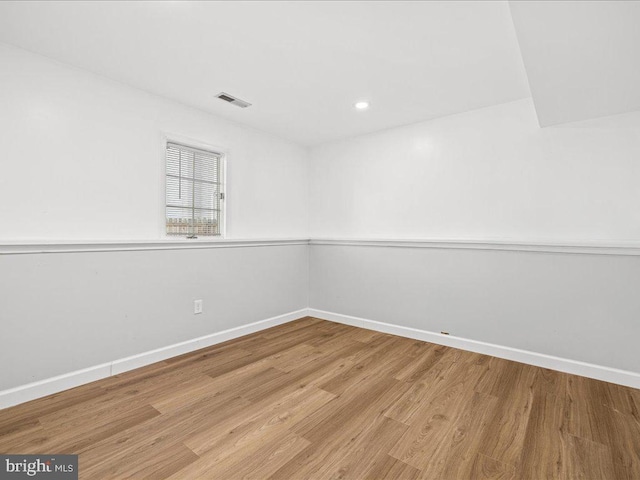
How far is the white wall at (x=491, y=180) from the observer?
90.3 inches

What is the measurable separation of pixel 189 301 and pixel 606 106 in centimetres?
357

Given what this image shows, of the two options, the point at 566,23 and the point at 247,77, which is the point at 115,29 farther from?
the point at 566,23

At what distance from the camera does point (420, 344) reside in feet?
9.80

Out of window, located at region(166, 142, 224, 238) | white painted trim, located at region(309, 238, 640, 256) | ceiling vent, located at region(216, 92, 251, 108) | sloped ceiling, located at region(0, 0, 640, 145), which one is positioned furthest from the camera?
window, located at region(166, 142, 224, 238)

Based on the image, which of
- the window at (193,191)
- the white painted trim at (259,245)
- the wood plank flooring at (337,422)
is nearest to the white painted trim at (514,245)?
the white painted trim at (259,245)

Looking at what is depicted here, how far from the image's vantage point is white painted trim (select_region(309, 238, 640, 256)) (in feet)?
7.23

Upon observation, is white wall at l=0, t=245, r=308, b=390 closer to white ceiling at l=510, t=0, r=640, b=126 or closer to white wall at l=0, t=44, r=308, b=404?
white wall at l=0, t=44, r=308, b=404

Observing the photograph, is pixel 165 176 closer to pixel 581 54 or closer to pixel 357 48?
→ pixel 357 48

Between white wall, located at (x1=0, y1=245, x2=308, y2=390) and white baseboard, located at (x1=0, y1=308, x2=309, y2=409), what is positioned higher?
white wall, located at (x1=0, y1=245, x2=308, y2=390)

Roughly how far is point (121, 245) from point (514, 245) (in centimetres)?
316

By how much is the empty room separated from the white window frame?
0.02 meters

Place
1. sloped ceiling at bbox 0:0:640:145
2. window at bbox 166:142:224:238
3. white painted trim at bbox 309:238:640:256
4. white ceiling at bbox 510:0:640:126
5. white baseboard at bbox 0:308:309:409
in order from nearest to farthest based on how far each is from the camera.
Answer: white ceiling at bbox 510:0:640:126 < sloped ceiling at bbox 0:0:640:145 < white baseboard at bbox 0:308:309:409 < white painted trim at bbox 309:238:640:256 < window at bbox 166:142:224:238

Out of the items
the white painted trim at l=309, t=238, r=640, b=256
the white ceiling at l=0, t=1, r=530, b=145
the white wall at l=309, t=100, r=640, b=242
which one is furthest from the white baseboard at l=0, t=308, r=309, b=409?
the white ceiling at l=0, t=1, r=530, b=145

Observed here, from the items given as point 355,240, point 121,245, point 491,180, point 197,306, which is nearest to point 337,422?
point 197,306
